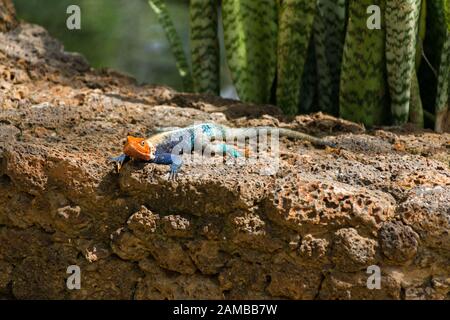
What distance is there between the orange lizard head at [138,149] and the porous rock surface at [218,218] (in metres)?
0.04

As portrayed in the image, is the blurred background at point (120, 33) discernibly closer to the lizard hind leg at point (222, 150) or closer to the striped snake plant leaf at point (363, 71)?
the striped snake plant leaf at point (363, 71)

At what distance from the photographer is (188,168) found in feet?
8.54

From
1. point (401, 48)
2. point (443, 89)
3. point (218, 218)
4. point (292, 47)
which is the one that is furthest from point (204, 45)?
point (218, 218)

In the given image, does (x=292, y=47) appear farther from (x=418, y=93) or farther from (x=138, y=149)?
(x=138, y=149)

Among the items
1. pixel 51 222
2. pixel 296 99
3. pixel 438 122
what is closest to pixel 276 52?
pixel 296 99

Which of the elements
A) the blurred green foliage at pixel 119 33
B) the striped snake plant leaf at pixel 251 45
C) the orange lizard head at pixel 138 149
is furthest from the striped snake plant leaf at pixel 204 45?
the orange lizard head at pixel 138 149

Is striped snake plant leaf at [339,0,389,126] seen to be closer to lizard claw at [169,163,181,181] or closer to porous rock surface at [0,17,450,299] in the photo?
porous rock surface at [0,17,450,299]

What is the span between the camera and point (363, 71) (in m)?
3.26

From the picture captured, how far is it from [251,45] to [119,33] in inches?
64.9

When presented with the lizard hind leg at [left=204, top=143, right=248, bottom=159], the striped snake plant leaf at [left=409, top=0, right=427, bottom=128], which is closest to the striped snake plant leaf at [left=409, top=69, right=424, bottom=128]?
the striped snake plant leaf at [left=409, top=0, right=427, bottom=128]

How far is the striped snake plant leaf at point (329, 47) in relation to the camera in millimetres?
3438

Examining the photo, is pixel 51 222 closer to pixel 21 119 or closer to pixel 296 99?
pixel 21 119
